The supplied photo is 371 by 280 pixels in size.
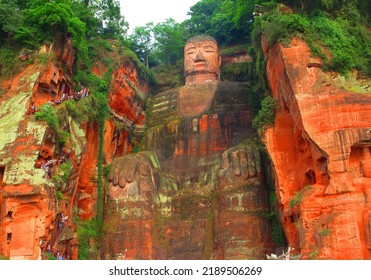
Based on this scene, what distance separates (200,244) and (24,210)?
7.39 meters

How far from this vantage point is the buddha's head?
30406mm

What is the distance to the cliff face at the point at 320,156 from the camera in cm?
1622

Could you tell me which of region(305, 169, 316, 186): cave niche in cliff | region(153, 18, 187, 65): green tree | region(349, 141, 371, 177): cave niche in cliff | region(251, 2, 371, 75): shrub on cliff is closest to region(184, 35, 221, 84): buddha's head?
region(153, 18, 187, 65): green tree


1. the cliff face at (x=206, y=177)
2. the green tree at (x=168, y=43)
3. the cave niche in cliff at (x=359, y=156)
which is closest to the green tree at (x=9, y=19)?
the cliff face at (x=206, y=177)

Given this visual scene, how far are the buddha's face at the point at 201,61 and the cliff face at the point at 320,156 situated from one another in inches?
422

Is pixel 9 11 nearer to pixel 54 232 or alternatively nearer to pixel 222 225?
pixel 54 232

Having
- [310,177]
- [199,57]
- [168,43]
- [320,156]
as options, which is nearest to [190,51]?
[199,57]

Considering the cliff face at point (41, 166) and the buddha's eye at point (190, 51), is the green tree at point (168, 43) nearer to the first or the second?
the buddha's eye at point (190, 51)

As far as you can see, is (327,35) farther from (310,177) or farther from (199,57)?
(199,57)

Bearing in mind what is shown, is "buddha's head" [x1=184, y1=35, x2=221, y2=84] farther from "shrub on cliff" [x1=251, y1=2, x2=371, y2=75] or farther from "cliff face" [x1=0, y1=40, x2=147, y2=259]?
"shrub on cliff" [x1=251, y1=2, x2=371, y2=75]

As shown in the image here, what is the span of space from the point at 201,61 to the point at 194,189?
33.1ft

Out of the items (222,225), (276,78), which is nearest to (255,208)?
(222,225)

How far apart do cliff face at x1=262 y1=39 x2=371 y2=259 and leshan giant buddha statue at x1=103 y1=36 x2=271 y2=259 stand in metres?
2.58

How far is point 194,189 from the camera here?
23.2 metres
